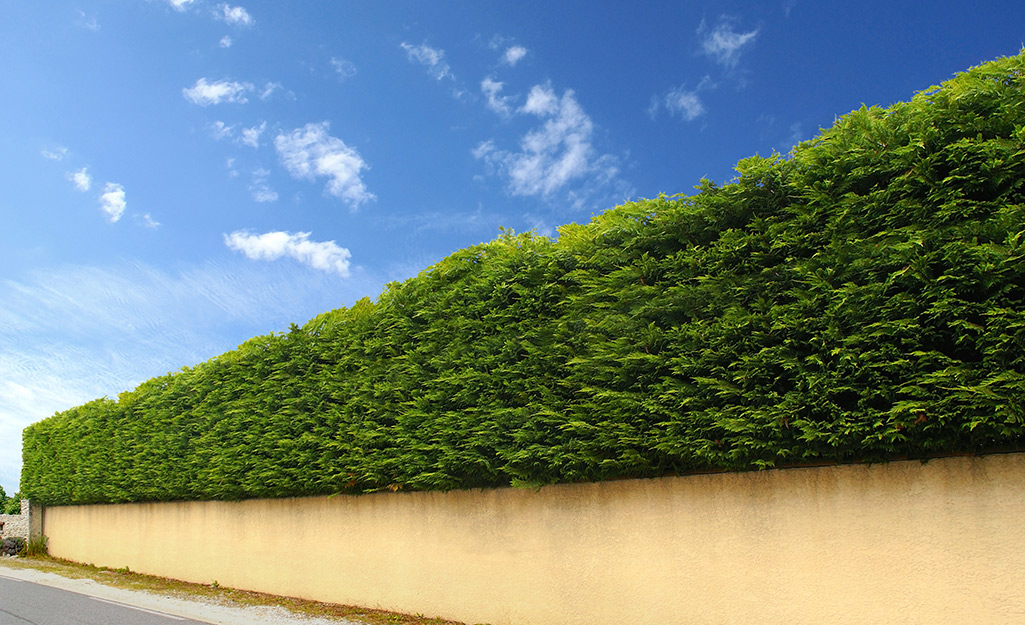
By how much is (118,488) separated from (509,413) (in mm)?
13893

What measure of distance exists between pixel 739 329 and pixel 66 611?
10747 mm

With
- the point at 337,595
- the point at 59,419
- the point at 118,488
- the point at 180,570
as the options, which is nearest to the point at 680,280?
the point at 337,595

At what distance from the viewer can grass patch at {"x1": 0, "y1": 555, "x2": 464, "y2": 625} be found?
9.20 meters

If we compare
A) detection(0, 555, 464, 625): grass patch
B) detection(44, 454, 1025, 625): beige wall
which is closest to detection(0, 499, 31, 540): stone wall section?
detection(0, 555, 464, 625): grass patch

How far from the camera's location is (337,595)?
34.0 ft

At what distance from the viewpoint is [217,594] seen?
39.5ft

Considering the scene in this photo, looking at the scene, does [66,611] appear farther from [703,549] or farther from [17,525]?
[17,525]

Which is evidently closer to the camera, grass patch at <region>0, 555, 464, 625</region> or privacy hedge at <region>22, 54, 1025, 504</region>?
privacy hedge at <region>22, 54, 1025, 504</region>

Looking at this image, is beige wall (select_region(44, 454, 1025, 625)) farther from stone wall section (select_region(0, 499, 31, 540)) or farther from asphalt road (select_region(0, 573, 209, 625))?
stone wall section (select_region(0, 499, 31, 540))

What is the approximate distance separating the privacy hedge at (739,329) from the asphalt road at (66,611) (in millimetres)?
3057

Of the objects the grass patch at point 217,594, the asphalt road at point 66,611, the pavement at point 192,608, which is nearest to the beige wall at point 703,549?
the grass patch at point 217,594

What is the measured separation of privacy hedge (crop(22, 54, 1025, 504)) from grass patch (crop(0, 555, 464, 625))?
1.81 m

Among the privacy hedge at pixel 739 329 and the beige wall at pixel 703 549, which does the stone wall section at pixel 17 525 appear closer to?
the beige wall at pixel 703 549

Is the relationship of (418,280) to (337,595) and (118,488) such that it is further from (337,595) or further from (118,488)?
(118,488)
